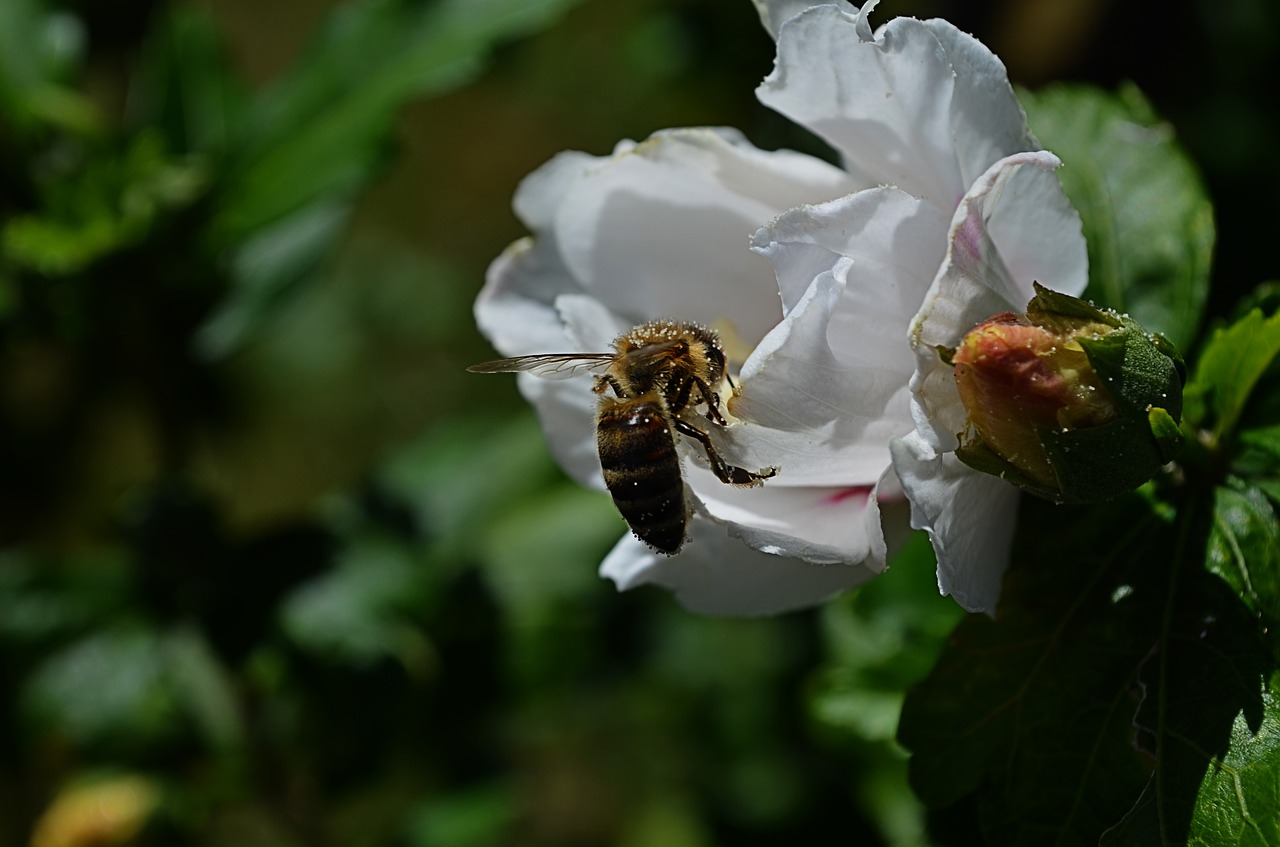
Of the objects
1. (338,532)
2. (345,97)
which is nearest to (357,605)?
(338,532)

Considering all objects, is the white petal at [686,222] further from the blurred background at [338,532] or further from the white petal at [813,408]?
the blurred background at [338,532]

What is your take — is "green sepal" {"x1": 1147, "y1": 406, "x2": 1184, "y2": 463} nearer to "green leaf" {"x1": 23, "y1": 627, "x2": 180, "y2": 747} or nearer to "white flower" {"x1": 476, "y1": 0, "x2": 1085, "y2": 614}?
"white flower" {"x1": 476, "y1": 0, "x2": 1085, "y2": 614}

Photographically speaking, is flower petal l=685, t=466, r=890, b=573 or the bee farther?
A: the bee

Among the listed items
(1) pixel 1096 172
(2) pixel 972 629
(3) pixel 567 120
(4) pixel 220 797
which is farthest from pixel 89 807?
(3) pixel 567 120

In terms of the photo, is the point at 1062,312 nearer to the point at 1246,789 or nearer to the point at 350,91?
the point at 1246,789

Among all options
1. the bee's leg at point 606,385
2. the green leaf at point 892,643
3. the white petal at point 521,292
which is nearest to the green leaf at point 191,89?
the white petal at point 521,292

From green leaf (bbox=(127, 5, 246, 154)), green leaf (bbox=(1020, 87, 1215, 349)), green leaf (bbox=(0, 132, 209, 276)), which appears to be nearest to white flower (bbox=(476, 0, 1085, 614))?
green leaf (bbox=(1020, 87, 1215, 349))

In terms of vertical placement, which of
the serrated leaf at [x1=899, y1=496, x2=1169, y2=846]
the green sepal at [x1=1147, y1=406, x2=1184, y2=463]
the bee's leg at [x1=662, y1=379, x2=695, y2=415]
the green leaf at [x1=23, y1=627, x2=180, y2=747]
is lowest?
the green leaf at [x1=23, y1=627, x2=180, y2=747]

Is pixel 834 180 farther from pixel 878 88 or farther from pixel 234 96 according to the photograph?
pixel 234 96
